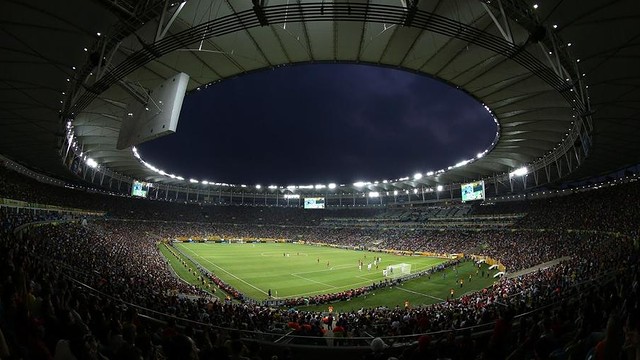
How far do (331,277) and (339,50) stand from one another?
26.7 m

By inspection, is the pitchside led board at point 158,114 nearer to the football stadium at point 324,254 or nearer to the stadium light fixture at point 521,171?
the football stadium at point 324,254

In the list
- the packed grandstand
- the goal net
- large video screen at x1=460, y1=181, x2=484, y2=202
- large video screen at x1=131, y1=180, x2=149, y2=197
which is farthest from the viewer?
large video screen at x1=131, y1=180, x2=149, y2=197

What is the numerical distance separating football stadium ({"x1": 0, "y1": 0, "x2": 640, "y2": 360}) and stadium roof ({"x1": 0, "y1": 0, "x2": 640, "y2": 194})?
11cm

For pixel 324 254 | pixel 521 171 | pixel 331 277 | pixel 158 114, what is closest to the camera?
pixel 158 114

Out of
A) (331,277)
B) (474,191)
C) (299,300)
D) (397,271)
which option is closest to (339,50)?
(299,300)

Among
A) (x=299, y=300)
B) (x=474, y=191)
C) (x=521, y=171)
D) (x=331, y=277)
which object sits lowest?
(x=299, y=300)

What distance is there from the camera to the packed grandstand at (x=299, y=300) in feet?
17.1

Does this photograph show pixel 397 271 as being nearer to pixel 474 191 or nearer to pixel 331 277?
pixel 331 277

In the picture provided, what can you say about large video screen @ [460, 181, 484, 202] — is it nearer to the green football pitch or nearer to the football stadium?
the football stadium

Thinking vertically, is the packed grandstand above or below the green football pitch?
above

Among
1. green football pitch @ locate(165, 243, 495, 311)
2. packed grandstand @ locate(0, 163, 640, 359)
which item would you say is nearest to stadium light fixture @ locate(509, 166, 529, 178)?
packed grandstand @ locate(0, 163, 640, 359)

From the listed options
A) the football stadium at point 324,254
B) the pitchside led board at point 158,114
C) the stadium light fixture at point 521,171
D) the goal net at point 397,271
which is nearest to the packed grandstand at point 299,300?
the football stadium at point 324,254

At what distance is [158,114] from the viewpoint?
14570 mm

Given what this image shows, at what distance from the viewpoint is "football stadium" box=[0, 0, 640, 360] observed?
257 inches
